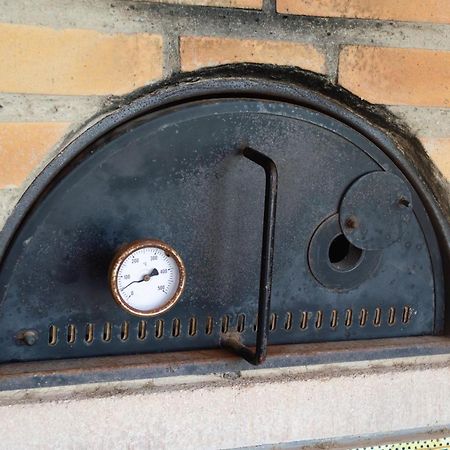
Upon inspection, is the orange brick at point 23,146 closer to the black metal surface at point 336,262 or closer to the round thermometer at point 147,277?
the round thermometer at point 147,277

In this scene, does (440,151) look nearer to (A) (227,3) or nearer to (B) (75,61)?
(A) (227,3)

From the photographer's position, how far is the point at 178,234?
1024 mm

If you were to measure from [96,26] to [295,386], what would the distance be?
2.14 feet

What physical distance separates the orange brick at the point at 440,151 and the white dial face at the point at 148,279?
46 centimetres

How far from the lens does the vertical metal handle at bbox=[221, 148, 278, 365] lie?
0.97 m

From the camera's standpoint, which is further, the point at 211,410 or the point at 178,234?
the point at 211,410

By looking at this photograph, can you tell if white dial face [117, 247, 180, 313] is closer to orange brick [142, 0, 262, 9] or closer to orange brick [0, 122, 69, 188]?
orange brick [0, 122, 69, 188]

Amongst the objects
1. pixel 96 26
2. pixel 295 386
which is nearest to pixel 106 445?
pixel 295 386

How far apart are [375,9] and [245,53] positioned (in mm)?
214

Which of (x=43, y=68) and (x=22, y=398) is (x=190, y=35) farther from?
(x=22, y=398)

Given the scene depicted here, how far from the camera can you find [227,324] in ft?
3.56

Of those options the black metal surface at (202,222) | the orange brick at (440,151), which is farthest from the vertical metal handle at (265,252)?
the orange brick at (440,151)

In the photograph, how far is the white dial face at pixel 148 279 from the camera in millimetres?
960

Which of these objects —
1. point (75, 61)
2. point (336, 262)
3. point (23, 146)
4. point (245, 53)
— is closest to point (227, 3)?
point (245, 53)
